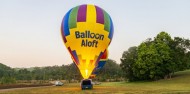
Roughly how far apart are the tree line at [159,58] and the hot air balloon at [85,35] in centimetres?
3525

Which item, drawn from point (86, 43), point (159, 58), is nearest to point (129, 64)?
point (159, 58)

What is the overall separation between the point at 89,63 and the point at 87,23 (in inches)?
230

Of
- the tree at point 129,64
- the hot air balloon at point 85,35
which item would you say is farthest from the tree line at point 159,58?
the hot air balloon at point 85,35

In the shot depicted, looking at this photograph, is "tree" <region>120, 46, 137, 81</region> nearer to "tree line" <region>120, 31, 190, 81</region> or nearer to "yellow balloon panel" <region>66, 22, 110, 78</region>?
"tree line" <region>120, 31, 190, 81</region>

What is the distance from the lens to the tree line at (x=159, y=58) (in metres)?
79.6

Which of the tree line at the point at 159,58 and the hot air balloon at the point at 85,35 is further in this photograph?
the tree line at the point at 159,58

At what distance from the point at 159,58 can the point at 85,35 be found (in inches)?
1533

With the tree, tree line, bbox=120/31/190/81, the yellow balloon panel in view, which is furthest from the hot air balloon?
the tree

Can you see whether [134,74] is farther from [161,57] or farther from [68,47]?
[68,47]

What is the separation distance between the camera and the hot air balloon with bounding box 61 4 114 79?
150ft

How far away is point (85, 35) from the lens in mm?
45531

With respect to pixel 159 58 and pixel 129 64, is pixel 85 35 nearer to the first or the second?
pixel 159 58

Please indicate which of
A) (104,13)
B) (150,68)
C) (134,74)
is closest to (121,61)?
(134,74)

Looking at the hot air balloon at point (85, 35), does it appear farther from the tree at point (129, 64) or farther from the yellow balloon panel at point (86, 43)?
the tree at point (129, 64)
